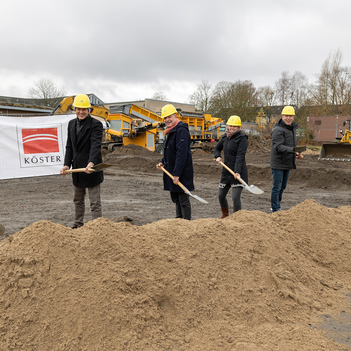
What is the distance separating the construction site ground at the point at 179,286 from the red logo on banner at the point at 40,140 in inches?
274

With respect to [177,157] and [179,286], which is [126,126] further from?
[179,286]

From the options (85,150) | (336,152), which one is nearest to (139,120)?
(336,152)

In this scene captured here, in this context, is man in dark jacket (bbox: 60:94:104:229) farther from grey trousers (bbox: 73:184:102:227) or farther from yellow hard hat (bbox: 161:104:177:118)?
yellow hard hat (bbox: 161:104:177:118)

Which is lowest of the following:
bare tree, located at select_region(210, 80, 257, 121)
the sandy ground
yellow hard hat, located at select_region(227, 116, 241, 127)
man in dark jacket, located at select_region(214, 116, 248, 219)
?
the sandy ground

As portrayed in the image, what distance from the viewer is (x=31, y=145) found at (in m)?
9.25

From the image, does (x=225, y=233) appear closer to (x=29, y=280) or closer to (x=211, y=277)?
(x=211, y=277)

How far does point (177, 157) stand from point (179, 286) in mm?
2198

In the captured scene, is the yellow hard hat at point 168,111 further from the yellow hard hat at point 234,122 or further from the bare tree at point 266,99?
the bare tree at point 266,99

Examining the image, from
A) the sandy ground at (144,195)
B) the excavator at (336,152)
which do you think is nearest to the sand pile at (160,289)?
the sandy ground at (144,195)

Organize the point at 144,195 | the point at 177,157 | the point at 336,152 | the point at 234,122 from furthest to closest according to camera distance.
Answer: the point at 336,152 → the point at 144,195 → the point at 234,122 → the point at 177,157

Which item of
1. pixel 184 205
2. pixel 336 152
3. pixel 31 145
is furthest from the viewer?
pixel 336 152

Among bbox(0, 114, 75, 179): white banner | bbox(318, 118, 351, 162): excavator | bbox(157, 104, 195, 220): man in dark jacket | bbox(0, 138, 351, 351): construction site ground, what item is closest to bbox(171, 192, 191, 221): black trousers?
bbox(157, 104, 195, 220): man in dark jacket

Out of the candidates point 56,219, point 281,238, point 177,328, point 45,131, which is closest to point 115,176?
point 45,131

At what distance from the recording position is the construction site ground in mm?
2299
